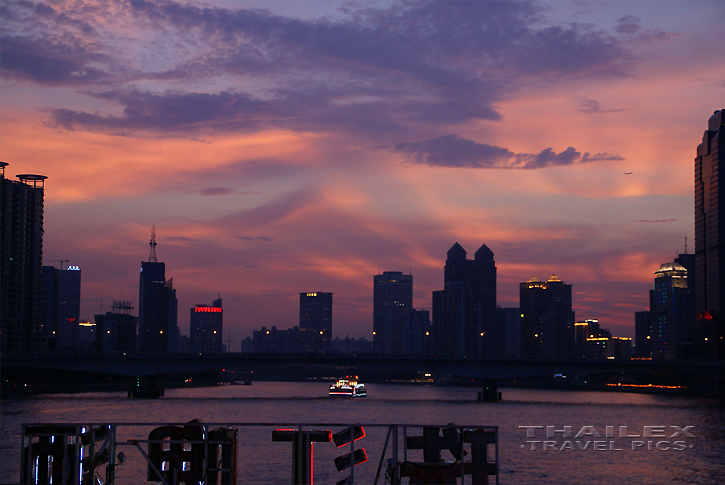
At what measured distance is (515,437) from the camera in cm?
8169

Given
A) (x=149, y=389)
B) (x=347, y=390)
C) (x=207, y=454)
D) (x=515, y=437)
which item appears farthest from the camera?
(x=347, y=390)

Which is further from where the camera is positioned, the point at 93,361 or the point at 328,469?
the point at 93,361

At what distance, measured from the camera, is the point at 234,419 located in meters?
100

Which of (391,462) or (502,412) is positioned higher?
(391,462)

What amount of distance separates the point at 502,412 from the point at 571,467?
193ft

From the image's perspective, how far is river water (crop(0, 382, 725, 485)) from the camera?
56.9 meters

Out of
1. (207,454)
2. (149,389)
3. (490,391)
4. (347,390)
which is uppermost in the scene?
(207,454)

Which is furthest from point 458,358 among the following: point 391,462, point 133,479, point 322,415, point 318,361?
point 391,462

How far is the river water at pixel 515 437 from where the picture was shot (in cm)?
5688

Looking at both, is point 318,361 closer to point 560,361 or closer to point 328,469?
point 560,361

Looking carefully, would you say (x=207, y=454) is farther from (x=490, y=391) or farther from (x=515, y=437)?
(x=490, y=391)

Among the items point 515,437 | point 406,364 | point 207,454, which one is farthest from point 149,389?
point 207,454

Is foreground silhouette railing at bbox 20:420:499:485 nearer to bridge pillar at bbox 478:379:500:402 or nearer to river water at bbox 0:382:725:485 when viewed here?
river water at bbox 0:382:725:485

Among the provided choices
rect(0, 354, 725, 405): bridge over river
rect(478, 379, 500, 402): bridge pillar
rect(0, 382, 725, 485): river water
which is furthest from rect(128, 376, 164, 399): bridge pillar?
rect(478, 379, 500, 402): bridge pillar
